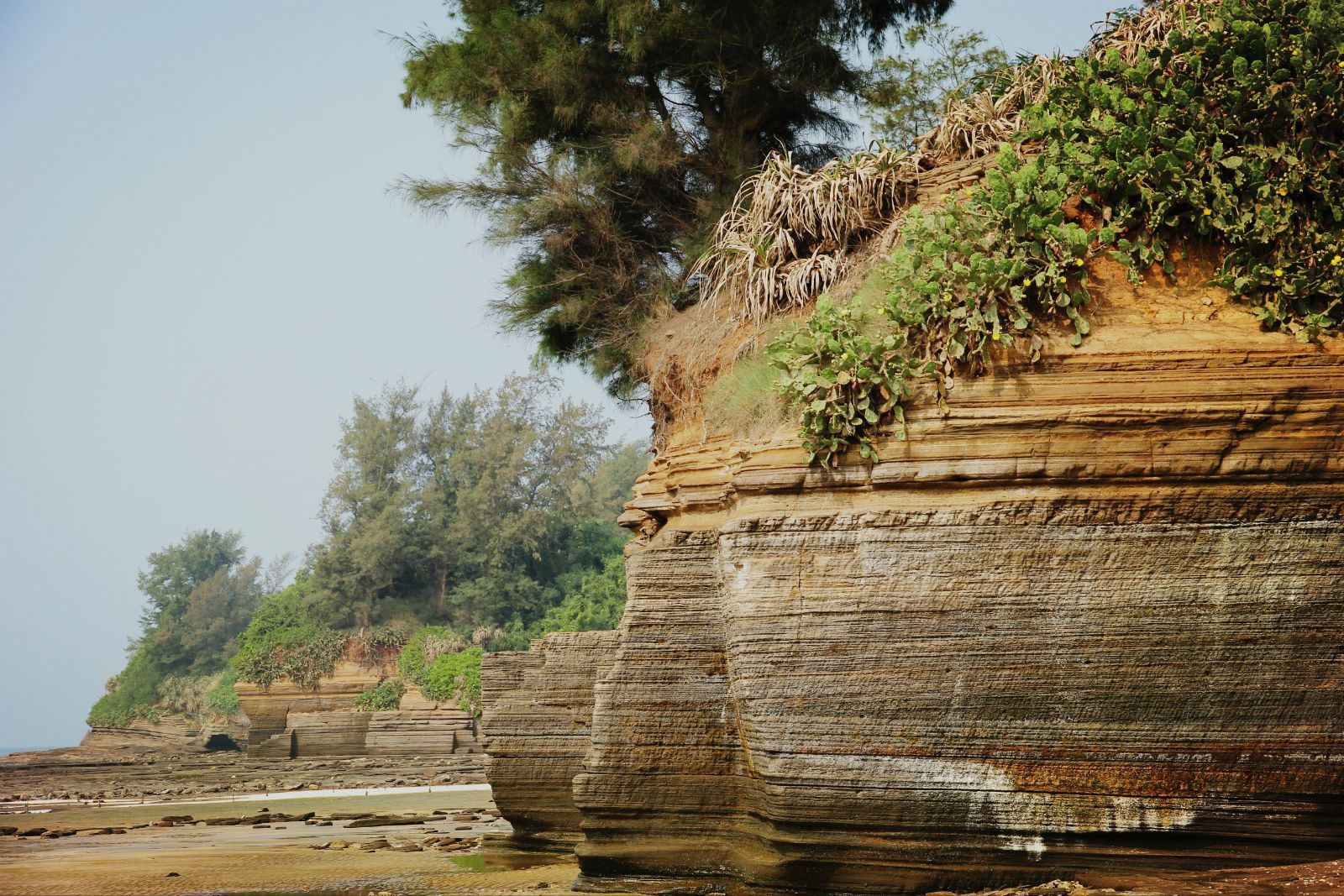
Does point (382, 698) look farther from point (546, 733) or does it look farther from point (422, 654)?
point (546, 733)

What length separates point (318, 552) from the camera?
45656 mm

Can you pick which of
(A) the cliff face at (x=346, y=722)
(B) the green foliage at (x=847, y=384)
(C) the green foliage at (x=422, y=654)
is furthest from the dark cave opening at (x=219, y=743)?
(B) the green foliage at (x=847, y=384)

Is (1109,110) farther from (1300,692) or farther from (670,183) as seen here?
(670,183)

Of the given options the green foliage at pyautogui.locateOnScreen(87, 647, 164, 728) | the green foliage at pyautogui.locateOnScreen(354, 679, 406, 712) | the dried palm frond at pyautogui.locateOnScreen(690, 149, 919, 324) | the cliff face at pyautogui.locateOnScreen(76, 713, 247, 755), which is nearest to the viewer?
the dried palm frond at pyautogui.locateOnScreen(690, 149, 919, 324)

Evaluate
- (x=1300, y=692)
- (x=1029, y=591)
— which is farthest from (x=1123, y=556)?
(x=1300, y=692)

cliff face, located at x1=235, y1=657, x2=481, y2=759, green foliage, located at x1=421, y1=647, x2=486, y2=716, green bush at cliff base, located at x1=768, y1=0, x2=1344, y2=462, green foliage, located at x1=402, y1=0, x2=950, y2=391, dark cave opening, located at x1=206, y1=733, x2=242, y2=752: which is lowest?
dark cave opening, located at x1=206, y1=733, x2=242, y2=752

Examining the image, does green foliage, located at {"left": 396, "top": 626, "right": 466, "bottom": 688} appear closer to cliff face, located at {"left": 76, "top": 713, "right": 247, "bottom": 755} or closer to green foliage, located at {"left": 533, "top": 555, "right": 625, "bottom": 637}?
green foliage, located at {"left": 533, "top": 555, "right": 625, "bottom": 637}

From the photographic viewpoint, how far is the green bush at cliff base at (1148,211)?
723 cm

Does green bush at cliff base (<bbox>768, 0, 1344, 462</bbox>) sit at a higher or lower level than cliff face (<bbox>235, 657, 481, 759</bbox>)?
higher

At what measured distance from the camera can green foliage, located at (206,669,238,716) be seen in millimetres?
45438

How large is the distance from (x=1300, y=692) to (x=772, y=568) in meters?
3.49

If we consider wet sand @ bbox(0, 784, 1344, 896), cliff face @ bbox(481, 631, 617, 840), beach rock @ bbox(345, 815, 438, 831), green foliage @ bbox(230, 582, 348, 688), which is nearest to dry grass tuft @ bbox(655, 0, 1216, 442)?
cliff face @ bbox(481, 631, 617, 840)

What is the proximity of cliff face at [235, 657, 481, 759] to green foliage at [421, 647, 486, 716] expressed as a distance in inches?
11.9

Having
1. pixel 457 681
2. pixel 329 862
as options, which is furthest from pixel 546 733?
pixel 457 681
